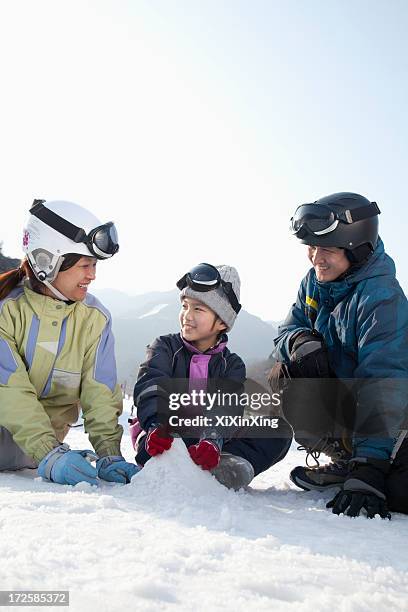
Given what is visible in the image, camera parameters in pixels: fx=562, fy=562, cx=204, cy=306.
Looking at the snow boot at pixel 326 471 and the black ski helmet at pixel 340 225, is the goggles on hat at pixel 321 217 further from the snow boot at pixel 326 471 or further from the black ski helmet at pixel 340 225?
the snow boot at pixel 326 471

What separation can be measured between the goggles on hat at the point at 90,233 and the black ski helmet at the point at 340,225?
116 cm

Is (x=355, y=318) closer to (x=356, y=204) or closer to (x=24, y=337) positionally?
(x=356, y=204)

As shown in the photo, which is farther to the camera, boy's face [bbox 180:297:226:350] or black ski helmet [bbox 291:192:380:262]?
boy's face [bbox 180:297:226:350]

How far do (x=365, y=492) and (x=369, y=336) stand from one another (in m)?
0.84

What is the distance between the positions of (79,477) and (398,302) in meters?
2.01

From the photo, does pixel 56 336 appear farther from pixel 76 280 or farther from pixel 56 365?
pixel 76 280

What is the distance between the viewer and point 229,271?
12.8 feet

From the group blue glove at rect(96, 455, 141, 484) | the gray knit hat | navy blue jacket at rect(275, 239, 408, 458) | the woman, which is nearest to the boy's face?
the gray knit hat

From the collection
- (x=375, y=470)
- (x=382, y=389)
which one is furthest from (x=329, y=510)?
(x=382, y=389)

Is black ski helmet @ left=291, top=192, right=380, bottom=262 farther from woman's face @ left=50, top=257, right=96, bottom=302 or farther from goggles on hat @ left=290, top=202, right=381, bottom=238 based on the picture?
woman's face @ left=50, top=257, right=96, bottom=302

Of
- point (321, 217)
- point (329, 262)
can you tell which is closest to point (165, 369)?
point (329, 262)

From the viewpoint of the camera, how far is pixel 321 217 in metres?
3.36

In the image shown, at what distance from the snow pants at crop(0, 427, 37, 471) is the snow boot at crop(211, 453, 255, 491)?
53.4 inches

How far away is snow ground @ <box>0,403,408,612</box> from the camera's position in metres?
1.35
